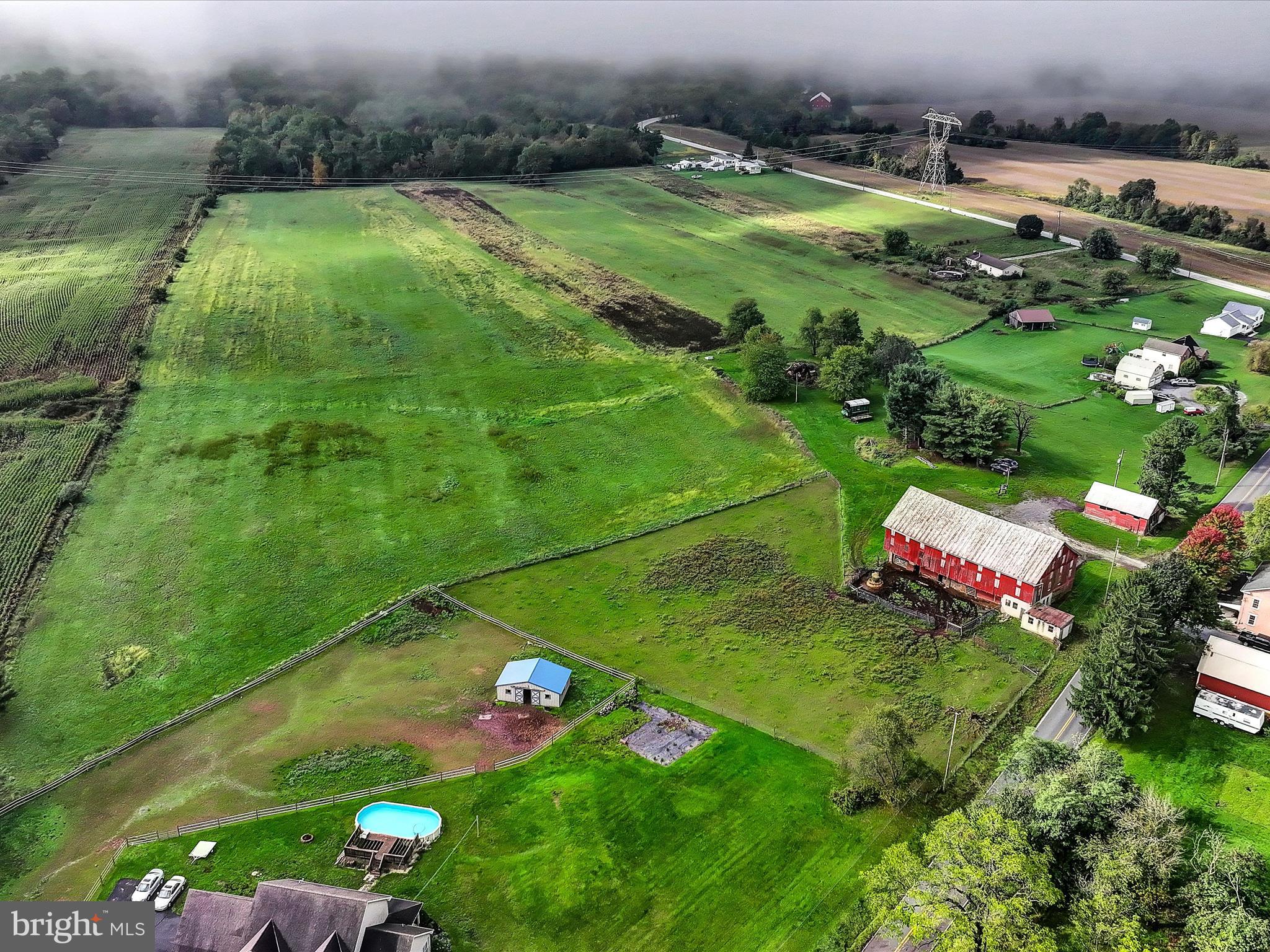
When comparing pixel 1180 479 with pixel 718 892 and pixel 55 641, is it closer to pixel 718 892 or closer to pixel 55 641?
pixel 718 892

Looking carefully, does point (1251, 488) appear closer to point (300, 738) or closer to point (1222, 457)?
point (1222, 457)

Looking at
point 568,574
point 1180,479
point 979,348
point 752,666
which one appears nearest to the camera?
point 752,666

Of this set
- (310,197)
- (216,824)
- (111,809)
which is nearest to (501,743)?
(216,824)

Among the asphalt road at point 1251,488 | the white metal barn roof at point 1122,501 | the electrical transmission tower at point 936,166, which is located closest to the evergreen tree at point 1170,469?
the white metal barn roof at point 1122,501

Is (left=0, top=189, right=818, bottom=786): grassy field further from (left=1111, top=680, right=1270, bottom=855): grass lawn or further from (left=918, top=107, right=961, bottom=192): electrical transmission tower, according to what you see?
(left=918, top=107, right=961, bottom=192): electrical transmission tower

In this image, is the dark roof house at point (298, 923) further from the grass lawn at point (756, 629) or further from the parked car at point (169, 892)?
the grass lawn at point (756, 629)

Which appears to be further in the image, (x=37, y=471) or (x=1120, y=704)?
(x=37, y=471)
